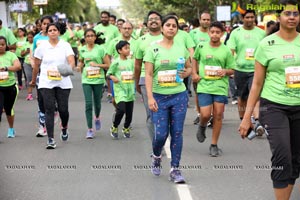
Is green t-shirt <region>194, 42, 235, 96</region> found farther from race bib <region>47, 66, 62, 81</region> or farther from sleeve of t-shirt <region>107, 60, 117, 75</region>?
race bib <region>47, 66, 62, 81</region>

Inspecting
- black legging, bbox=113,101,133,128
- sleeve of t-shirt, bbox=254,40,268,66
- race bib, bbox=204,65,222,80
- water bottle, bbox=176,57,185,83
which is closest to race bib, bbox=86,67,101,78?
black legging, bbox=113,101,133,128

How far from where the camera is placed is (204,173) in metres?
8.58

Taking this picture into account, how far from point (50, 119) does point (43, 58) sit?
0.88m

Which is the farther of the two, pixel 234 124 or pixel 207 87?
pixel 234 124

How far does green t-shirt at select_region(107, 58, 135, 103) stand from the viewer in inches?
442

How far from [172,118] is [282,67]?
208cm

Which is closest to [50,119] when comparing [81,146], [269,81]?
[81,146]

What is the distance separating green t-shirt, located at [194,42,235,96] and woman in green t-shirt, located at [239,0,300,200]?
3.39 meters

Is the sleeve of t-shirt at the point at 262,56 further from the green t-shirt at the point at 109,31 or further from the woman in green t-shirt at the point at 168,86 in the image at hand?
the green t-shirt at the point at 109,31

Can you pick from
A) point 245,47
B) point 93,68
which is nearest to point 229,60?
point 245,47

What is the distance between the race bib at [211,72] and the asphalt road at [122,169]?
107 cm

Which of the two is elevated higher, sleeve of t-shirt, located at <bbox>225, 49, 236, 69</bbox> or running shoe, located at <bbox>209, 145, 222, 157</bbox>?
sleeve of t-shirt, located at <bbox>225, 49, 236, 69</bbox>

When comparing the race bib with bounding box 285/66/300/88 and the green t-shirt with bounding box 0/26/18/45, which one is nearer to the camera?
the race bib with bounding box 285/66/300/88

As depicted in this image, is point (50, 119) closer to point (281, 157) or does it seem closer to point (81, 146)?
point (81, 146)
